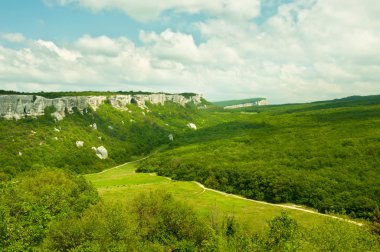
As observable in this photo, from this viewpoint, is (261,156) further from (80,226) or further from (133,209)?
(80,226)

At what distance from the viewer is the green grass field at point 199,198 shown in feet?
266

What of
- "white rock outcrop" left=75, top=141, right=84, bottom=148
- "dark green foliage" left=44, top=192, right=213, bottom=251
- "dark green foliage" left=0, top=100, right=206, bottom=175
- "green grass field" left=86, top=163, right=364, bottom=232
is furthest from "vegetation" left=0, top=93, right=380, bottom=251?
"white rock outcrop" left=75, top=141, right=84, bottom=148

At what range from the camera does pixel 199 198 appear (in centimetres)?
10519

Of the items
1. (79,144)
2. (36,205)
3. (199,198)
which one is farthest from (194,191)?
(79,144)

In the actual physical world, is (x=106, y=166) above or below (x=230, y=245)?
below

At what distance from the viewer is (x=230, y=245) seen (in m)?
45.2

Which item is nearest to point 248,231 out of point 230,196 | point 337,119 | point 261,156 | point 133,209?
point 133,209

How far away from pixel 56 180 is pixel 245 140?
369 ft

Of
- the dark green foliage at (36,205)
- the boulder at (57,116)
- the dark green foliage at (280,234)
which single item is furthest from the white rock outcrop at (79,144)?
the dark green foliage at (280,234)

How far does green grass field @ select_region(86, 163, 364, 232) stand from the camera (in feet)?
266

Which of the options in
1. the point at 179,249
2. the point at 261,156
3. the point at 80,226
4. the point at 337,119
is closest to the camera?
the point at 80,226

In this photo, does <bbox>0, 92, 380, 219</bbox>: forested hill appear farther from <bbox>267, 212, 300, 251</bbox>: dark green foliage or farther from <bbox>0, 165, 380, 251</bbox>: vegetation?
<bbox>0, 165, 380, 251</bbox>: vegetation

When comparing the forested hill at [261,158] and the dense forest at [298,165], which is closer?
the dense forest at [298,165]

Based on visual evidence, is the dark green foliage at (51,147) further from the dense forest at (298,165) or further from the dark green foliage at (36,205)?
the dark green foliage at (36,205)
